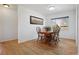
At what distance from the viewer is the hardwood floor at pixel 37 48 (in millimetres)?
1434

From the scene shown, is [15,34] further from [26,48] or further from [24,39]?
[26,48]

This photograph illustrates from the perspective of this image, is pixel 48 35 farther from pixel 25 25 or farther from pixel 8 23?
pixel 8 23

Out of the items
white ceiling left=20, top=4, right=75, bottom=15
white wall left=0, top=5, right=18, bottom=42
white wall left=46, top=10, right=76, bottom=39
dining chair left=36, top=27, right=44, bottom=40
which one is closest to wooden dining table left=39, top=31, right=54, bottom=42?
dining chair left=36, top=27, right=44, bottom=40

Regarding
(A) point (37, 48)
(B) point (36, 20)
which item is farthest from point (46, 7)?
(A) point (37, 48)

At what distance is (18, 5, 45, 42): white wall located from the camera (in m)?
1.44

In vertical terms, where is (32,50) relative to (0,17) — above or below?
below

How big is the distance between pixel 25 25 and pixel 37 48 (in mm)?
447

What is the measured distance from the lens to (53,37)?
4.94 ft

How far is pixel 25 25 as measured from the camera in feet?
4.85

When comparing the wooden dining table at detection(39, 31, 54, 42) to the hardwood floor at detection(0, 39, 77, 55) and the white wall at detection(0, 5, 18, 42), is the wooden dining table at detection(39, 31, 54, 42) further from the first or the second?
the white wall at detection(0, 5, 18, 42)

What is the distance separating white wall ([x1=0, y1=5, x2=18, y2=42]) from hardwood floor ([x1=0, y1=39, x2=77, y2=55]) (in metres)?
0.11
